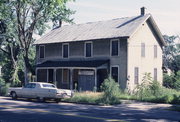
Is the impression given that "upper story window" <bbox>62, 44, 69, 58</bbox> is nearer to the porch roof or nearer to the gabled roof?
the gabled roof

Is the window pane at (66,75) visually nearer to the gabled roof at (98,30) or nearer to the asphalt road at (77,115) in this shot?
the gabled roof at (98,30)

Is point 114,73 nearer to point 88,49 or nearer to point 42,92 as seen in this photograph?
point 88,49

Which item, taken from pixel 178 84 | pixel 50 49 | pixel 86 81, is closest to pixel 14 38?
pixel 50 49

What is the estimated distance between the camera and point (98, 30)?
36875 mm

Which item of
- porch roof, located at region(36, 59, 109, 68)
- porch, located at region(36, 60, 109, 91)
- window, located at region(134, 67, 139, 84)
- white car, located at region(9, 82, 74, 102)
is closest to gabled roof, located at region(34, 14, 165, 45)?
porch roof, located at region(36, 59, 109, 68)

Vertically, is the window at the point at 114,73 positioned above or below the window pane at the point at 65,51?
below

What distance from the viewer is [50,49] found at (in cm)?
4072

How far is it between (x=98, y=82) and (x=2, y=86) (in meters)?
9.83

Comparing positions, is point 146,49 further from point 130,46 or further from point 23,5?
point 23,5

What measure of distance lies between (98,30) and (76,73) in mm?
5580

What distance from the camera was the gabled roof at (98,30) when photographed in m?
33.6

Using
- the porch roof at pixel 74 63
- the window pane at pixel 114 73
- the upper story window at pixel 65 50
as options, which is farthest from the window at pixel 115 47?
the upper story window at pixel 65 50

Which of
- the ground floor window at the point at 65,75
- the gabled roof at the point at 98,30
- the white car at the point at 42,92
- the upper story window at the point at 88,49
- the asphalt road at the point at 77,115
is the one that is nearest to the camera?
the asphalt road at the point at 77,115

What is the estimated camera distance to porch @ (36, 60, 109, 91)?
33656 mm
